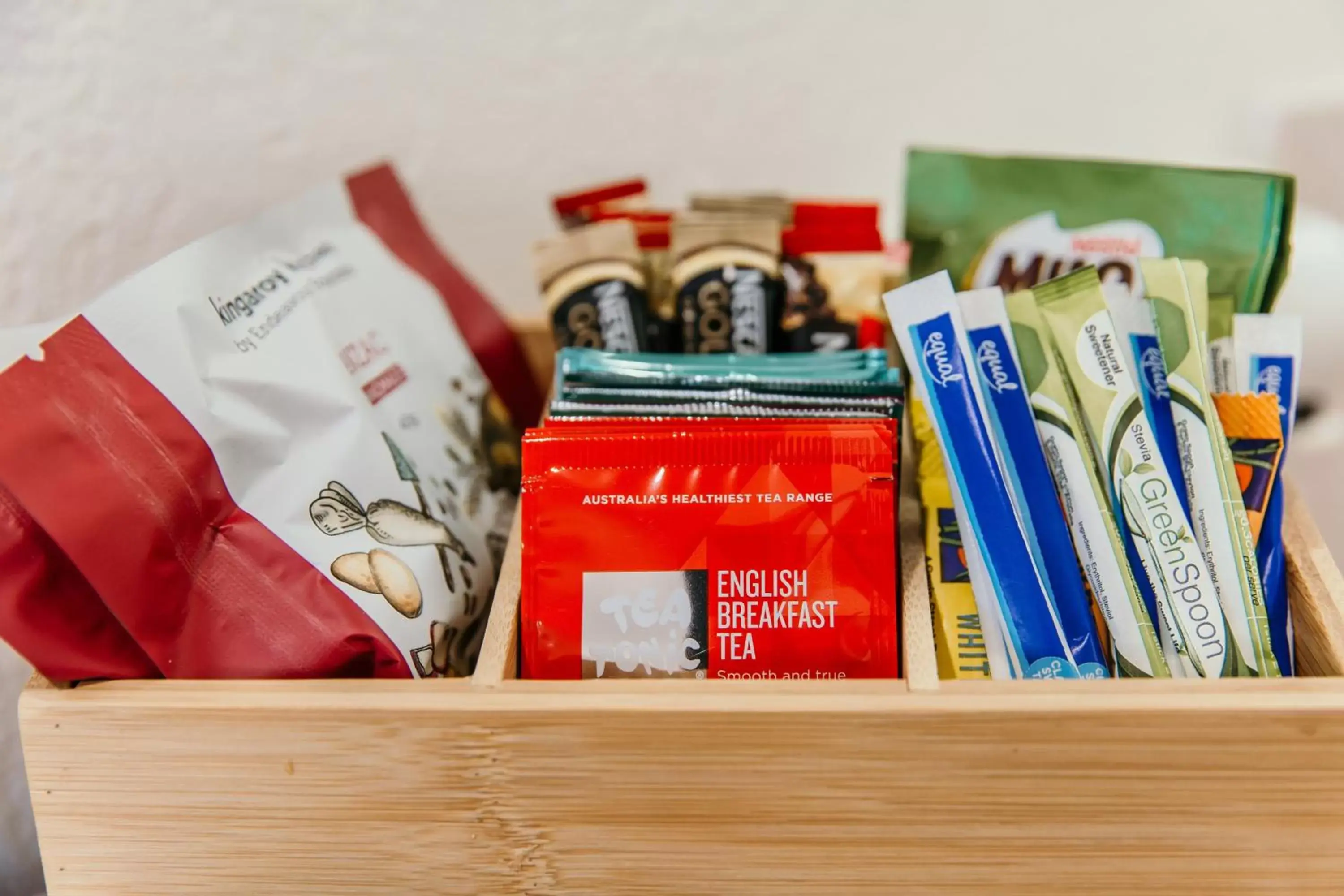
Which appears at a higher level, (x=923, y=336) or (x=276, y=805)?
(x=923, y=336)

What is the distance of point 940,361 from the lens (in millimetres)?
614

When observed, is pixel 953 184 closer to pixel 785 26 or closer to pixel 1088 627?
pixel 785 26

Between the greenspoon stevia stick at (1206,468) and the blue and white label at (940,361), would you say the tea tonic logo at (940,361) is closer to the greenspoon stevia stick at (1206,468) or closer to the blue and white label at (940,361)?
the blue and white label at (940,361)

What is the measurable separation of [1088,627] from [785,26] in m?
0.63

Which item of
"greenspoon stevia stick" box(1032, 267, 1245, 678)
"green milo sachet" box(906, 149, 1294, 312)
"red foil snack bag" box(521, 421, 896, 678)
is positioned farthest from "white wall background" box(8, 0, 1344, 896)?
"red foil snack bag" box(521, 421, 896, 678)

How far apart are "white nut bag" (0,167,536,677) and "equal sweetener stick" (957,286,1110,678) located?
0.35 meters

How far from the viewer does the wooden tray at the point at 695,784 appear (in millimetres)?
510

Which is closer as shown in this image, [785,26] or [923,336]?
[923,336]

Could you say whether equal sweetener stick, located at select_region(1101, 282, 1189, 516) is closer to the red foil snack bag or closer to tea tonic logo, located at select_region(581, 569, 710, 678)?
the red foil snack bag

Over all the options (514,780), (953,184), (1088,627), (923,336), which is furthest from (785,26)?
(514,780)

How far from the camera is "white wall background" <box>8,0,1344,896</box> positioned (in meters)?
0.88

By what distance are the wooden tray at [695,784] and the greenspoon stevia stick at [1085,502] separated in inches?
2.8

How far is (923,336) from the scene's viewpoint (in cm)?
62

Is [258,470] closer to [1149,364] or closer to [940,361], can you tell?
[940,361]
